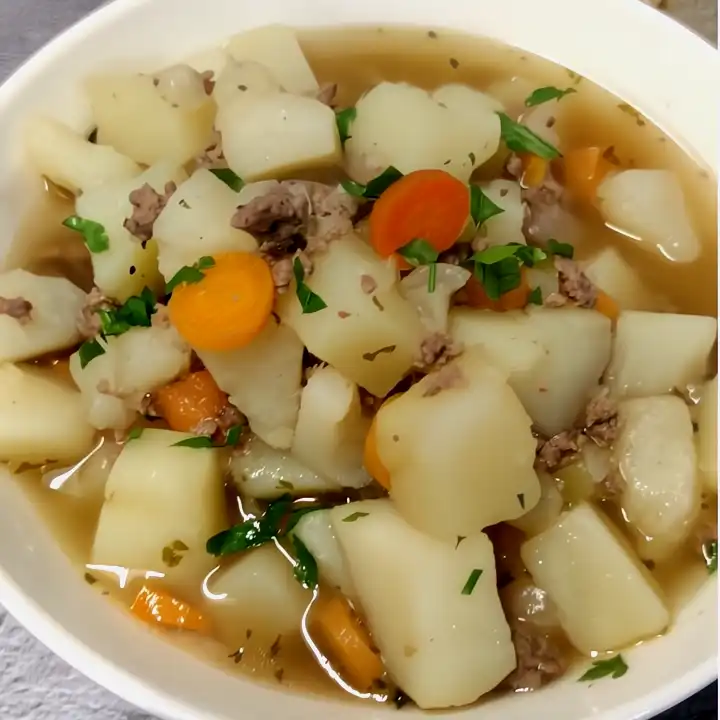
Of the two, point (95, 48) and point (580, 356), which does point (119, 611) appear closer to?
point (580, 356)

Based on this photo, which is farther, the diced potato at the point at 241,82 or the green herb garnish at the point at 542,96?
the green herb garnish at the point at 542,96

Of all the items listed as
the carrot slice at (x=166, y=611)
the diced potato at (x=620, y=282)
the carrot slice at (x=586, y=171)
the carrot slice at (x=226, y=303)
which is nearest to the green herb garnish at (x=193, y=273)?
the carrot slice at (x=226, y=303)

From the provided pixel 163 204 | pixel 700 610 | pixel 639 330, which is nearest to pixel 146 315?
pixel 163 204

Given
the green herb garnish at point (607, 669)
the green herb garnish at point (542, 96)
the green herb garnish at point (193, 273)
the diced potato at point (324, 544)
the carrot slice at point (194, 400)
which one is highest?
the green herb garnish at point (542, 96)

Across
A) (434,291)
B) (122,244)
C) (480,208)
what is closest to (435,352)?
(434,291)

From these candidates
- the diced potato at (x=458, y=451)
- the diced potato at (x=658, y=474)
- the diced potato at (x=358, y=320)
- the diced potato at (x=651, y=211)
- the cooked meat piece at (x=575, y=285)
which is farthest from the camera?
the diced potato at (x=651, y=211)

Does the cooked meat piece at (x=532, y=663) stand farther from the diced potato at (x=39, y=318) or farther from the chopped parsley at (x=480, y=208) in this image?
the diced potato at (x=39, y=318)

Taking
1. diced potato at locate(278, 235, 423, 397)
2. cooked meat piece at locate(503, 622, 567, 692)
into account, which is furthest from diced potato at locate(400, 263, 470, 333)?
cooked meat piece at locate(503, 622, 567, 692)
